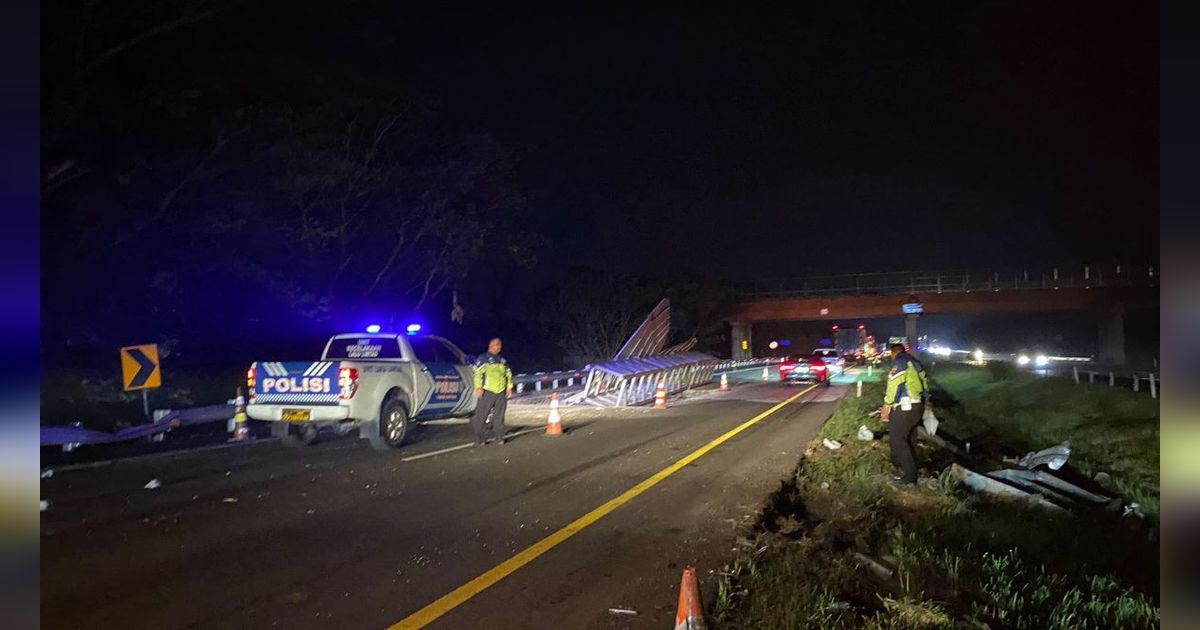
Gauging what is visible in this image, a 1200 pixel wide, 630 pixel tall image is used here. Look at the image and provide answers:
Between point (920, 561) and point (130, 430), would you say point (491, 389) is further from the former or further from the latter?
point (920, 561)

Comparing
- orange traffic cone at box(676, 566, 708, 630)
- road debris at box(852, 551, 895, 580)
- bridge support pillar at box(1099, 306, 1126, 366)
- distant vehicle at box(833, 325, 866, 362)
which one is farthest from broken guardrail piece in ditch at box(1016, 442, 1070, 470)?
bridge support pillar at box(1099, 306, 1126, 366)

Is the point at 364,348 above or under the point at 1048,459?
above

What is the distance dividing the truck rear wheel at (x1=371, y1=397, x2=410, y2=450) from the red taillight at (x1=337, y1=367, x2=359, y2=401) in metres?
0.73

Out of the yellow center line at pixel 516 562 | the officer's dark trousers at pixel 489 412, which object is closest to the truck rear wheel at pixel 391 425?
the officer's dark trousers at pixel 489 412

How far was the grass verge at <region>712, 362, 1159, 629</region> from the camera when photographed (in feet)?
17.8

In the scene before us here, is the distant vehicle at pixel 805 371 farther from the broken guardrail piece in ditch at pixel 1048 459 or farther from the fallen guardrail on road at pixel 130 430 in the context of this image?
the fallen guardrail on road at pixel 130 430

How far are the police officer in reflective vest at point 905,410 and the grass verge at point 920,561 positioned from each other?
0.26 meters

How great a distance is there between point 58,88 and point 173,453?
7277mm

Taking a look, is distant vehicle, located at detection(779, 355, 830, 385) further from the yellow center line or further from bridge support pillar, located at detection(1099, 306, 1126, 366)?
bridge support pillar, located at detection(1099, 306, 1126, 366)

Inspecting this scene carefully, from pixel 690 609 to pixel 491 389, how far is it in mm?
9407

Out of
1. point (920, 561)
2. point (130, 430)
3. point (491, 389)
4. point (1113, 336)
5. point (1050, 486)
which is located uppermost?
point (491, 389)

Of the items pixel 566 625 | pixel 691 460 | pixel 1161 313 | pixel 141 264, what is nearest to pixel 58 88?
Result: pixel 141 264

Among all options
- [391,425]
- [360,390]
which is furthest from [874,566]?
[391,425]

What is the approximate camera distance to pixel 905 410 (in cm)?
1021
